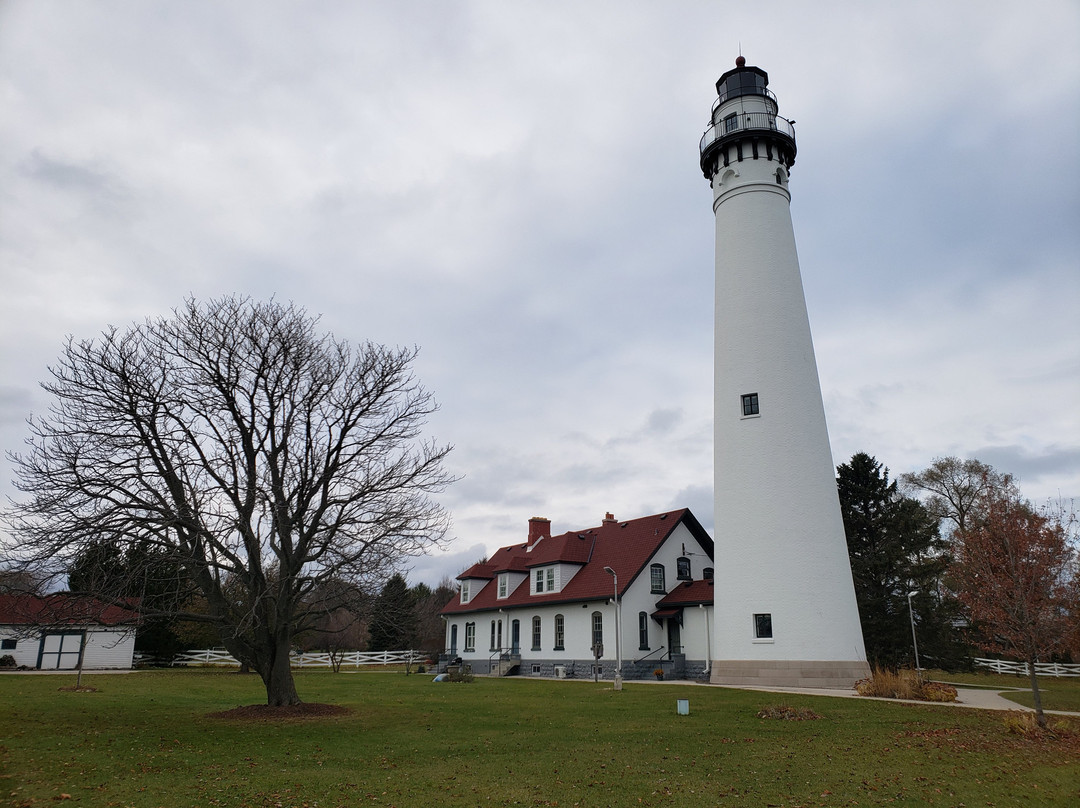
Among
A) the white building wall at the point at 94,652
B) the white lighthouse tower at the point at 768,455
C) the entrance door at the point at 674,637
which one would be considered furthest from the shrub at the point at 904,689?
the white building wall at the point at 94,652

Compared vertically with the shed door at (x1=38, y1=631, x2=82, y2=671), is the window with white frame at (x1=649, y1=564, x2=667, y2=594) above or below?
above

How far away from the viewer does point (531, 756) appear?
11.5 metres

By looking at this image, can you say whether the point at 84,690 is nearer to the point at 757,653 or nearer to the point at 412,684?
the point at 412,684

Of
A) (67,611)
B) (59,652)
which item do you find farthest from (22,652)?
(67,611)

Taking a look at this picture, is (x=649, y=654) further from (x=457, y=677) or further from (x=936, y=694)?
(x=936, y=694)

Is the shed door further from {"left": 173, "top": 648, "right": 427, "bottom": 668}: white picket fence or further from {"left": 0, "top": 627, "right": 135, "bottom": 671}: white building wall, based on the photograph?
{"left": 173, "top": 648, "right": 427, "bottom": 668}: white picket fence

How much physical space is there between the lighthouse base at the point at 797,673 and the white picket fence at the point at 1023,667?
59.7 feet

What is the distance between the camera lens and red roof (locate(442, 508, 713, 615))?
108 ft

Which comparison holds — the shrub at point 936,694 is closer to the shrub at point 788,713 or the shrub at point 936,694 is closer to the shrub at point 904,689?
the shrub at point 904,689

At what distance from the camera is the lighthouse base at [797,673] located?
22.7 metres

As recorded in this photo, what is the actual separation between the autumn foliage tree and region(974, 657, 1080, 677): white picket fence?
24.2 metres

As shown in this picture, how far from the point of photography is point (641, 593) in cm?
3219

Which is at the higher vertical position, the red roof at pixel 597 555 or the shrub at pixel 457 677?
the red roof at pixel 597 555

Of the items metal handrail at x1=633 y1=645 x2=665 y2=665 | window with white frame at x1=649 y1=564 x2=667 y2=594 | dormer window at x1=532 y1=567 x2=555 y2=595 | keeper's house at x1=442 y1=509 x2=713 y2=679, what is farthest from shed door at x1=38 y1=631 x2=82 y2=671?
window with white frame at x1=649 y1=564 x2=667 y2=594
